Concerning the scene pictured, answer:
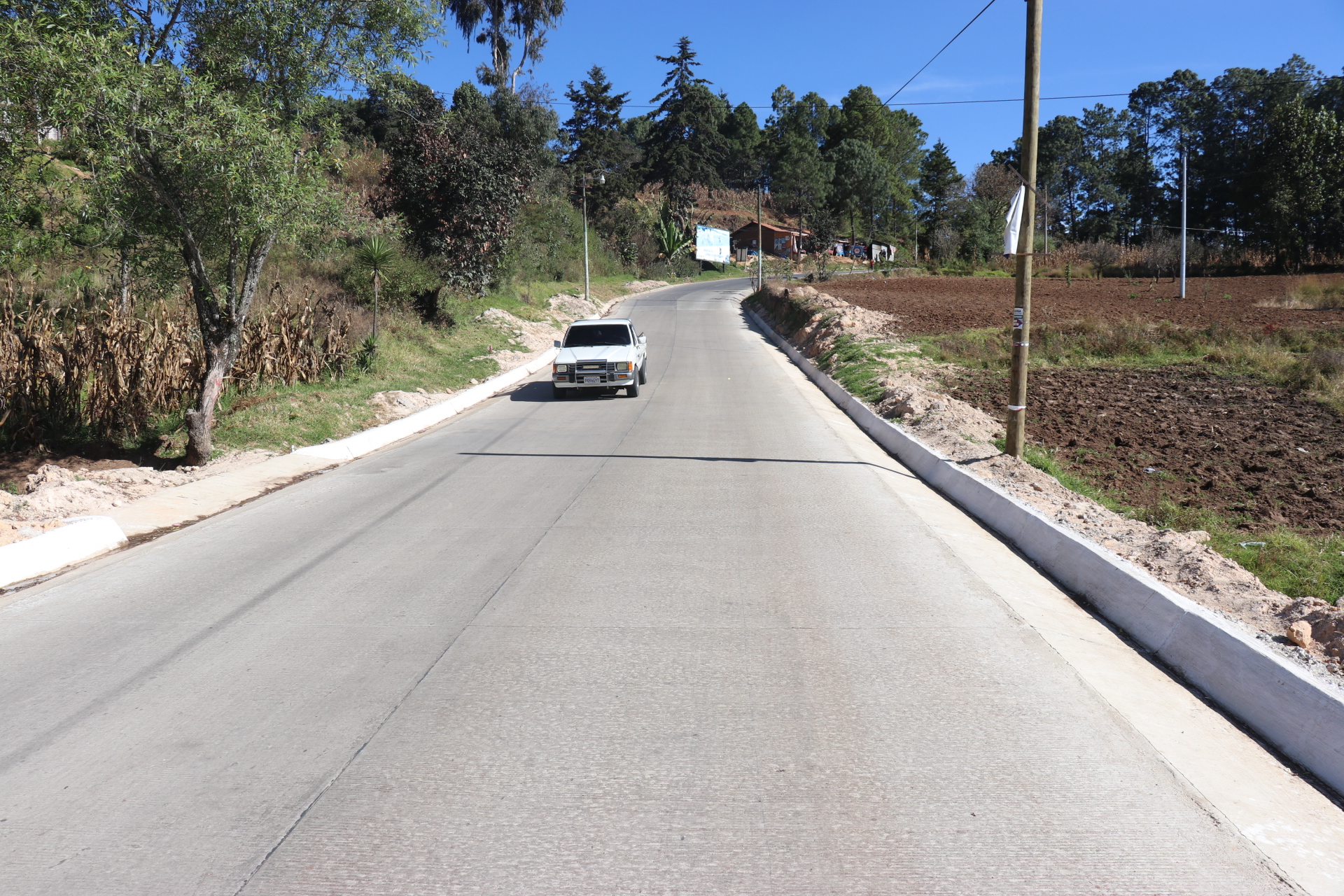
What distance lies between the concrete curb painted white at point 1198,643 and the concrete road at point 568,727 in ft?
2.60

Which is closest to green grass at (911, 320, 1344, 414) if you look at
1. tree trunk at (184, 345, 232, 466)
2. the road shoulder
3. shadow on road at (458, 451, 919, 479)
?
shadow on road at (458, 451, 919, 479)

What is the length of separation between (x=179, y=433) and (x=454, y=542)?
8.00m

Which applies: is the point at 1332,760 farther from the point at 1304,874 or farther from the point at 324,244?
the point at 324,244

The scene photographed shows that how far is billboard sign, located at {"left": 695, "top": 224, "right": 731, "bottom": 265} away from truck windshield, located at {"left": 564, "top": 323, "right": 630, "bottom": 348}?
65083mm

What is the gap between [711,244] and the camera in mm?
87375

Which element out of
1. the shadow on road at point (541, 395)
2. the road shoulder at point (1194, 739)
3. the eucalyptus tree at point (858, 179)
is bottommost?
the road shoulder at point (1194, 739)

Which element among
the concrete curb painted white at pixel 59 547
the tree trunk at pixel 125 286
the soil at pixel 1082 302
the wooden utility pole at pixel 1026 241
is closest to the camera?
the concrete curb painted white at pixel 59 547

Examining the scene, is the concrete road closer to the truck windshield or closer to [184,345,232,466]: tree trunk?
[184,345,232,466]: tree trunk

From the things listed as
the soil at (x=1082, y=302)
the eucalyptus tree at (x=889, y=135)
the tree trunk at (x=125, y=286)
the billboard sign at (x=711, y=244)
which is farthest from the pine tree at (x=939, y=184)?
the tree trunk at (x=125, y=286)

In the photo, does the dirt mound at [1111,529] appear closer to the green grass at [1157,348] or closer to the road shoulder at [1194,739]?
the road shoulder at [1194,739]

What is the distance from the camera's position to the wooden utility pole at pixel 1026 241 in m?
11.1

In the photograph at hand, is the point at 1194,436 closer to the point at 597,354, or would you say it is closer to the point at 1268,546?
the point at 1268,546

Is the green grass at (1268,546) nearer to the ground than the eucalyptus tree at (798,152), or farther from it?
nearer to the ground

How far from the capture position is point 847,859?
350cm
